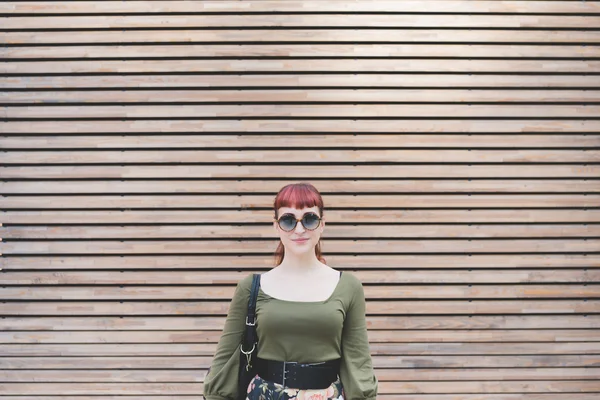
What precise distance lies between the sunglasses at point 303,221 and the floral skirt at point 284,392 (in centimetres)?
74

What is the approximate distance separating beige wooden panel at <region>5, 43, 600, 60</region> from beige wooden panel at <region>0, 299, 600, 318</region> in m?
2.45

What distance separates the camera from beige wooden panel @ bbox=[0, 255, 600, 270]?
155 inches

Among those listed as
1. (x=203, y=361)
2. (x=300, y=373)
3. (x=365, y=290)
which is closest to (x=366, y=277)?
(x=365, y=290)

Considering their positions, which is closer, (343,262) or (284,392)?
(284,392)

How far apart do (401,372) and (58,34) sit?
478cm

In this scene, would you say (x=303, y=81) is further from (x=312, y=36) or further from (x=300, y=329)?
(x=300, y=329)

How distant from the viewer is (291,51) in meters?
3.97

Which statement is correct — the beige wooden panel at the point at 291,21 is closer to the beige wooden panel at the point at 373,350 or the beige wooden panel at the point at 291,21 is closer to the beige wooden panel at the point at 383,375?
the beige wooden panel at the point at 373,350

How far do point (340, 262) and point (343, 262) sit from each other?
30 mm

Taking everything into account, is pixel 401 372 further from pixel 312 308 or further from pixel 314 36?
pixel 314 36

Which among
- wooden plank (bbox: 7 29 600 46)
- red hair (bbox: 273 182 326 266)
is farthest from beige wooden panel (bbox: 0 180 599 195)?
red hair (bbox: 273 182 326 266)

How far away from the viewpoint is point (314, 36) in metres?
3.97

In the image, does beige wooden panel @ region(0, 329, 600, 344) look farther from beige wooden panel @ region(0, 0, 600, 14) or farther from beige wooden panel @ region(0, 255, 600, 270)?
beige wooden panel @ region(0, 0, 600, 14)

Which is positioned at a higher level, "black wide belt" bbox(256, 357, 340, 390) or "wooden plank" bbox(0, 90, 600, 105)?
"wooden plank" bbox(0, 90, 600, 105)
